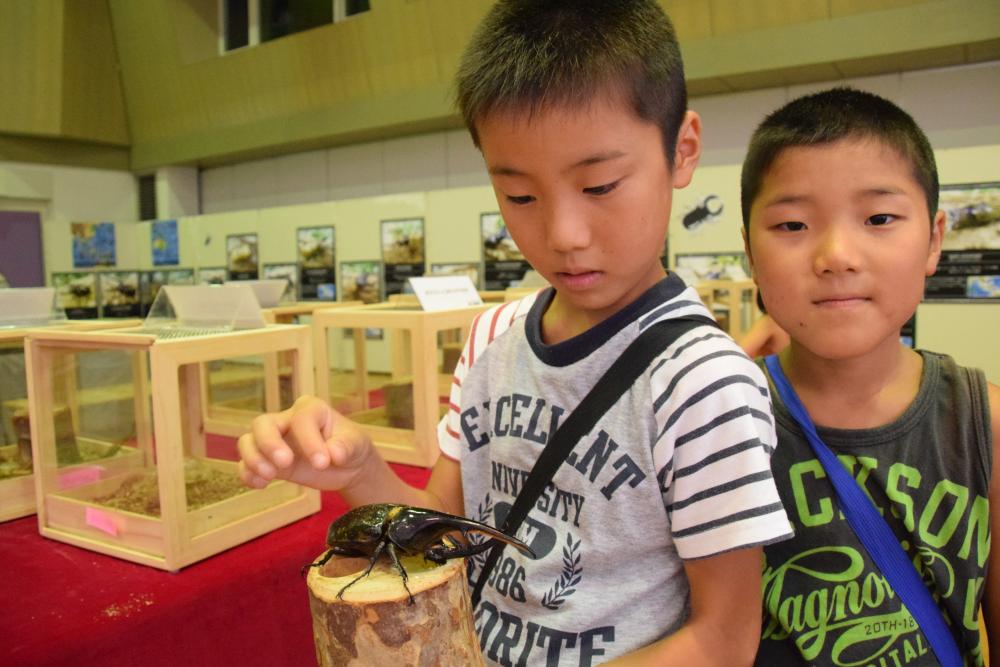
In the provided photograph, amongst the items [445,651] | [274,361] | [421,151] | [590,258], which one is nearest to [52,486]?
[274,361]

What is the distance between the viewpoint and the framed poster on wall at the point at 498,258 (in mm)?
5281

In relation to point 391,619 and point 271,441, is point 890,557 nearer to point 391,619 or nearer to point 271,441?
point 391,619

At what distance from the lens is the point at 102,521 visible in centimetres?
165

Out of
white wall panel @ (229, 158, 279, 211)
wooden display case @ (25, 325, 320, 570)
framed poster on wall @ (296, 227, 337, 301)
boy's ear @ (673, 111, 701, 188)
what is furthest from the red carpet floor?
white wall panel @ (229, 158, 279, 211)

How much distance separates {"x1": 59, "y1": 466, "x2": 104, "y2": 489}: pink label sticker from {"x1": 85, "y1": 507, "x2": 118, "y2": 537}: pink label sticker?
0.18 meters

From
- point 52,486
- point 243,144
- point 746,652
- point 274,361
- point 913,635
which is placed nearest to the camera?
point 746,652

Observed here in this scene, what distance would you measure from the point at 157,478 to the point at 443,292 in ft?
3.42

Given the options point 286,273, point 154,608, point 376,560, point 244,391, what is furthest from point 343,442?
point 286,273

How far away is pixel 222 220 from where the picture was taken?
22.8 feet

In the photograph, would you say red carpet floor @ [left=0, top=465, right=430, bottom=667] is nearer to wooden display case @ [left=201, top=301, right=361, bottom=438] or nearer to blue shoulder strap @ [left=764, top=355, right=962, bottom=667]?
wooden display case @ [left=201, top=301, right=361, bottom=438]

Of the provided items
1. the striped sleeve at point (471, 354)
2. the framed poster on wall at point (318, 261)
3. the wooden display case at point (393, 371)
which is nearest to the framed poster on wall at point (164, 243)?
the framed poster on wall at point (318, 261)

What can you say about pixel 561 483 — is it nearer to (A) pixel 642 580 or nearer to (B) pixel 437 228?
(A) pixel 642 580

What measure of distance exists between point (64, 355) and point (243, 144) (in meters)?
6.12

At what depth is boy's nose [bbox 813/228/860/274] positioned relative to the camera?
86 cm
